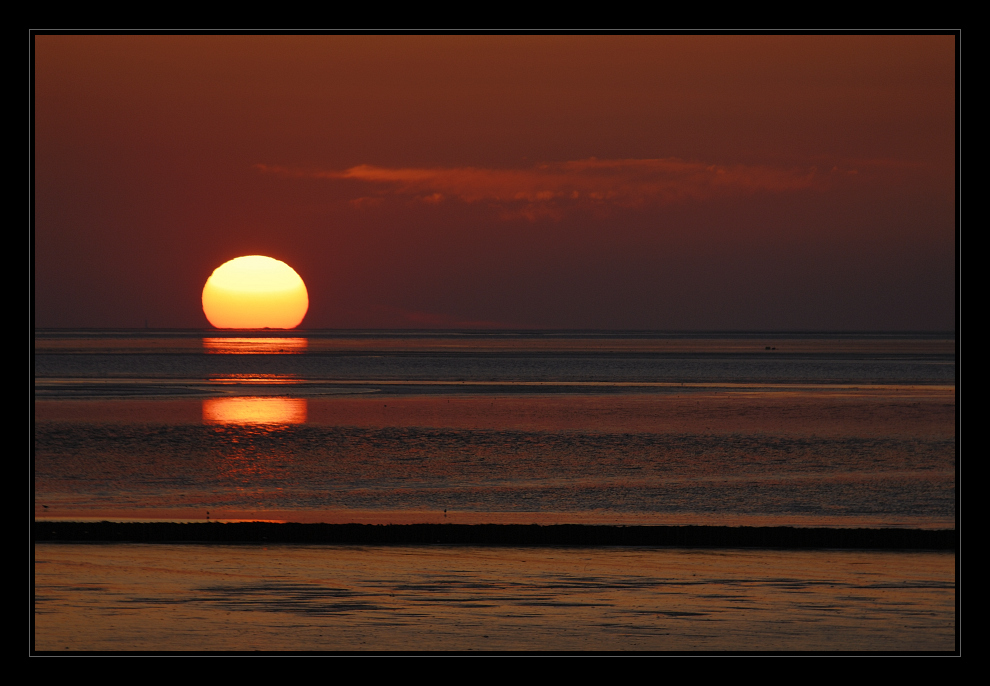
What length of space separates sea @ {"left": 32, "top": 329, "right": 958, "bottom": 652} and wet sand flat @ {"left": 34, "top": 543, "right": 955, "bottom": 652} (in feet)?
0.14

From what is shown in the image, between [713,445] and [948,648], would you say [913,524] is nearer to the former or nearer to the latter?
[948,648]

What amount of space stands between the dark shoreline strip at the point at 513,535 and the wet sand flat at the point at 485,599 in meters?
0.45

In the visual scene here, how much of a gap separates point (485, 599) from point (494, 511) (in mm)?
9242

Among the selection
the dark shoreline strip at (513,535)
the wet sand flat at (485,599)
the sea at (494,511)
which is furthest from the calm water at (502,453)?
the wet sand flat at (485,599)

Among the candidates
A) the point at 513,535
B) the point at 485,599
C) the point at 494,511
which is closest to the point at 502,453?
the point at 494,511

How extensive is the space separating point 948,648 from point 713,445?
24558 millimetres

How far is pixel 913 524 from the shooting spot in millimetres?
21062

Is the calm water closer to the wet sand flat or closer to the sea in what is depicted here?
the sea

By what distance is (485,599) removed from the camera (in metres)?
13.1

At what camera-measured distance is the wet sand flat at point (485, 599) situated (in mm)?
11609

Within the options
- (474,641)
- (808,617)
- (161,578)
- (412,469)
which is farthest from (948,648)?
(412,469)

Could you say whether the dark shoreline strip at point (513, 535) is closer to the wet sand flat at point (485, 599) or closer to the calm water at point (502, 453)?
the wet sand flat at point (485, 599)

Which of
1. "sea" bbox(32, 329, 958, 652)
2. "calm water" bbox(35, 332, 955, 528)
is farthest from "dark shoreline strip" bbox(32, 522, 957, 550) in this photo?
"calm water" bbox(35, 332, 955, 528)
